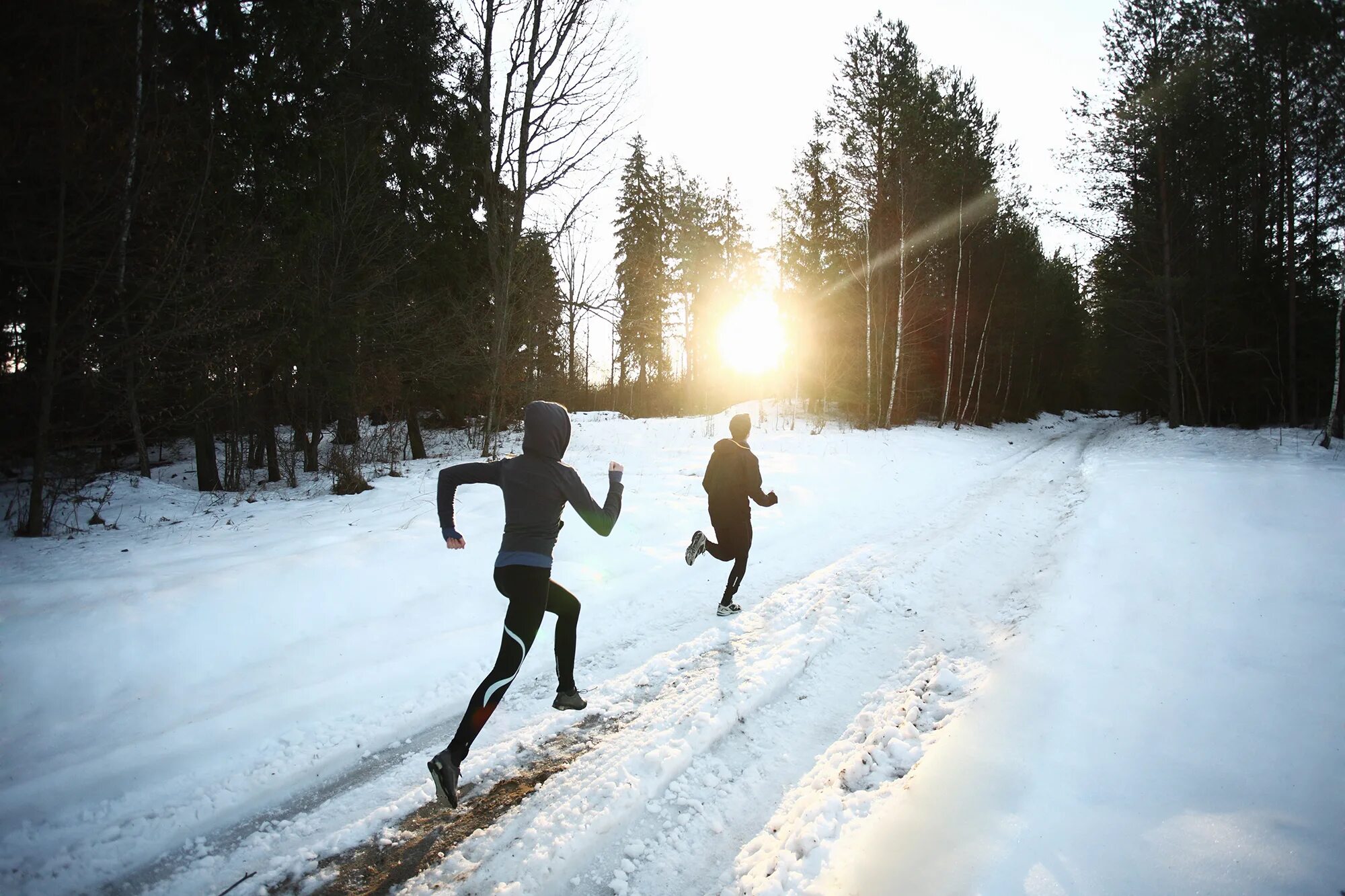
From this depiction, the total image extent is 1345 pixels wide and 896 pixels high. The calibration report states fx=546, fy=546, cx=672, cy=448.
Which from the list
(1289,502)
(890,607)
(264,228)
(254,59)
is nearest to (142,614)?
(890,607)

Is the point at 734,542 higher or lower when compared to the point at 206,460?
lower

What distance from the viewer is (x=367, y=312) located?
46.7 ft

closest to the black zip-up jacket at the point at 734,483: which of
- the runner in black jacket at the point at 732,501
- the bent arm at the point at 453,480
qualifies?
the runner in black jacket at the point at 732,501

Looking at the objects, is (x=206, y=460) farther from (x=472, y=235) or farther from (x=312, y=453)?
(x=472, y=235)

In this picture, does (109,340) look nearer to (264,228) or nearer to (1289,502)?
(264,228)

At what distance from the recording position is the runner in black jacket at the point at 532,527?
3.35m

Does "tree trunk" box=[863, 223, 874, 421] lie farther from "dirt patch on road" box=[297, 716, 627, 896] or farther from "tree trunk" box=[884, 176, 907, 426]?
"dirt patch on road" box=[297, 716, 627, 896]

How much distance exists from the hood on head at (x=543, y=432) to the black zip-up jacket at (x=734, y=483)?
264 cm

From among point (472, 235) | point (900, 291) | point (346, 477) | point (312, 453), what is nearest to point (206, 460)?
point (312, 453)

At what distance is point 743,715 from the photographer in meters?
3.84

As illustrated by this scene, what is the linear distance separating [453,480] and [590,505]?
94 centimetres

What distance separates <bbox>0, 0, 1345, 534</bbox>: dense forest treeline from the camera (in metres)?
7.43

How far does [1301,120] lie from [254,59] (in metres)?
27.5

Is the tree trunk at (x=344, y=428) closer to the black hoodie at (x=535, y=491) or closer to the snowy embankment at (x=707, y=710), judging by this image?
the snowy embankment at (x=707, y=710)
